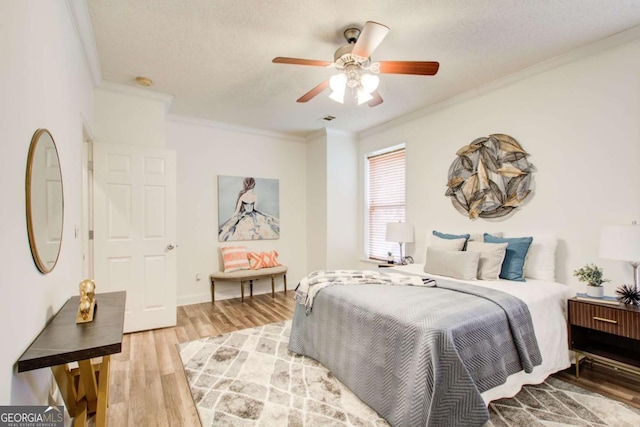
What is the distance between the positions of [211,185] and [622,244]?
4468 mm

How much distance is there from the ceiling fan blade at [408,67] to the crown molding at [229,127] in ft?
9.93

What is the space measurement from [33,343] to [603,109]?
399 centimetres

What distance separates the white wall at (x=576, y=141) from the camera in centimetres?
245

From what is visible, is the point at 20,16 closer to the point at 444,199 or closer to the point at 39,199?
the point at 39,199

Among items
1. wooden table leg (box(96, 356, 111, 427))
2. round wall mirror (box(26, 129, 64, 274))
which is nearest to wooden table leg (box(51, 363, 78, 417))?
wooden table leg (box(96, 356, 111, 427))

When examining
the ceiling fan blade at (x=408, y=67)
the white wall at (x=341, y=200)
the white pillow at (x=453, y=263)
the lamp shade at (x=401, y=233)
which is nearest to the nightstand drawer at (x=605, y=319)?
the white pillow at (x=453, y=263)

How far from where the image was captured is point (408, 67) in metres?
2.22

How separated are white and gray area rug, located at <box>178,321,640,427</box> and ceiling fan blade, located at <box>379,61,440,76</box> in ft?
7.52

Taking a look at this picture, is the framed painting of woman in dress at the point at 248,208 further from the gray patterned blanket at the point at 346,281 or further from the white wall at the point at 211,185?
the gray patterned blanket at the point at 346,281

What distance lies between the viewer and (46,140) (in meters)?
1.55

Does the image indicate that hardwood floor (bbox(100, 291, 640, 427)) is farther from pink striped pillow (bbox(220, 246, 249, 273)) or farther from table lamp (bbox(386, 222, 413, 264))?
table lamp (bbox(386, 222, 413, 264))

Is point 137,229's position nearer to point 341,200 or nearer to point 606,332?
point 341,200

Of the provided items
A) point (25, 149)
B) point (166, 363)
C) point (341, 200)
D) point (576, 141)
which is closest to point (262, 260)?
point (341, 200)

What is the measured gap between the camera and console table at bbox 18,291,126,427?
1201 millimetres
